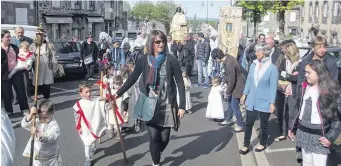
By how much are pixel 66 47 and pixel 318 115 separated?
14.2m

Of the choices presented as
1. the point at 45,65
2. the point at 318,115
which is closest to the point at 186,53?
the point at 45,65

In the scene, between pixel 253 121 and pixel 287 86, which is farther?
pixel 287 86

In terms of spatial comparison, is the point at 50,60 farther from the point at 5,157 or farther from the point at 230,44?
the point at 5,157

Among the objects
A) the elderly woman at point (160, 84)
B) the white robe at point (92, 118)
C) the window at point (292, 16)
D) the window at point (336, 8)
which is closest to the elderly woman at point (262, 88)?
the elderly woman at point (160, 84)

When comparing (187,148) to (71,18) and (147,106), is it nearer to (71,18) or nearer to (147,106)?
(147,106)

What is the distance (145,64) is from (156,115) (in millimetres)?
671

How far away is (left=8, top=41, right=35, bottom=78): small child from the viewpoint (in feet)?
31.1

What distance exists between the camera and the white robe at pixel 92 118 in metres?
6.05

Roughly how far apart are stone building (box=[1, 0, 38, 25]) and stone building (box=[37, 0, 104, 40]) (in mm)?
938

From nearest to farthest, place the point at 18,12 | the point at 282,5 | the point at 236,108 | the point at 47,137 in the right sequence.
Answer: the point at 47,137 < the point at 236,108 < the point at 18,12 < the point at 282,5

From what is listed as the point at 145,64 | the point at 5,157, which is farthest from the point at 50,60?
the point at 5,157

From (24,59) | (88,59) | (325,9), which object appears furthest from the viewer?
(325,9)

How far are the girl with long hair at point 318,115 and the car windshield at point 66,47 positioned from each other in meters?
13.8

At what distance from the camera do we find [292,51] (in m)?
7.22
